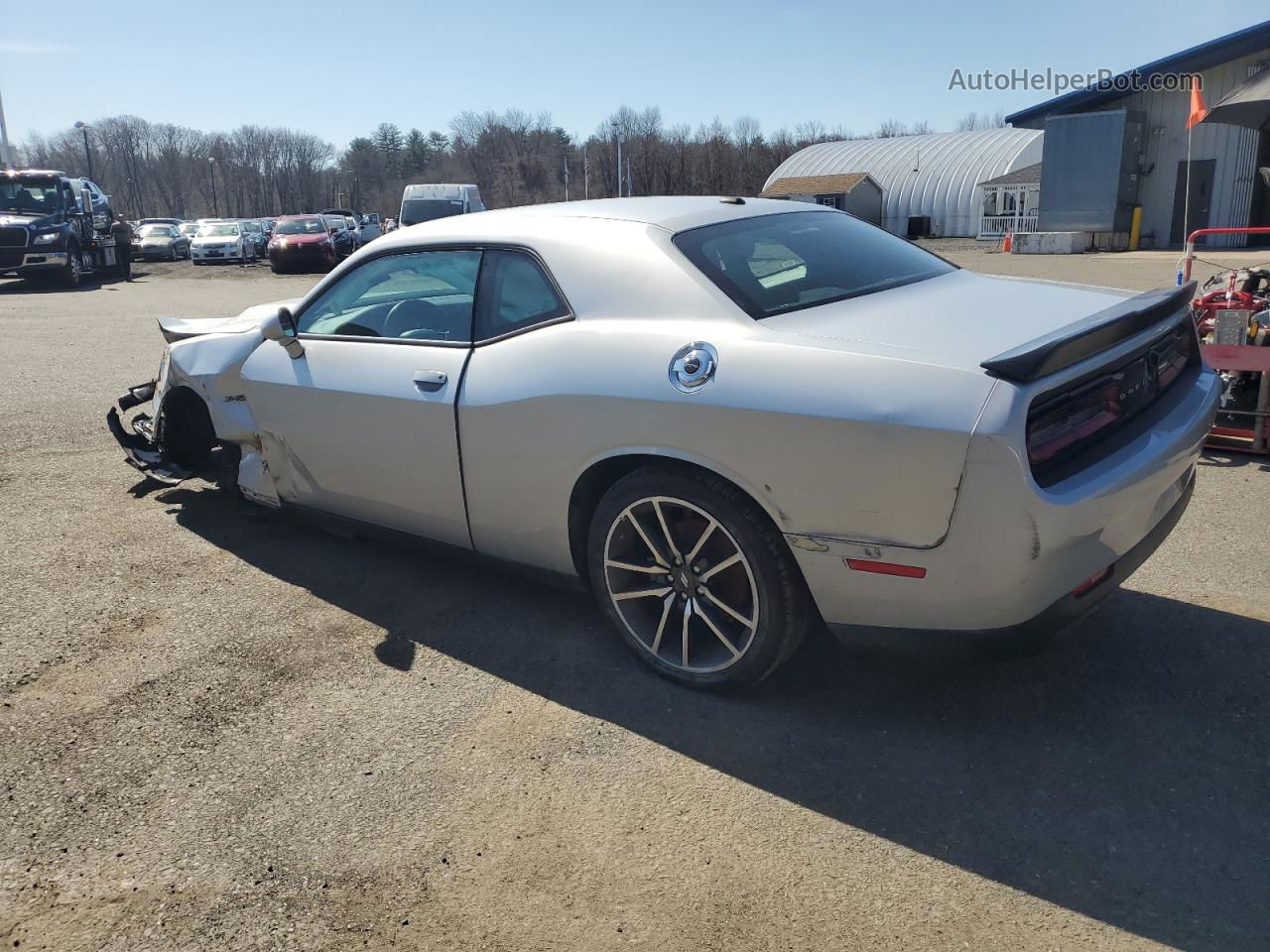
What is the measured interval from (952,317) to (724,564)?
3.37ft

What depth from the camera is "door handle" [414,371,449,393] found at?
3.52 meters

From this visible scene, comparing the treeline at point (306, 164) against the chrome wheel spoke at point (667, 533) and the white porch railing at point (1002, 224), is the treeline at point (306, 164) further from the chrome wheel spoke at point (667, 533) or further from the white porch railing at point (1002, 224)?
the chrome wheel spoke at point (667, 533)

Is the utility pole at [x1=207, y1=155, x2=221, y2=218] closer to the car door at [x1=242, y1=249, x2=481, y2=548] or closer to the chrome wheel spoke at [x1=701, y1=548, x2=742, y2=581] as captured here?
the car door at [x1=242, y1=249, x2=481, y2=548]

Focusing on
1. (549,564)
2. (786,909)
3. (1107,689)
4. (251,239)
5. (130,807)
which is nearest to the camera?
(786,909)

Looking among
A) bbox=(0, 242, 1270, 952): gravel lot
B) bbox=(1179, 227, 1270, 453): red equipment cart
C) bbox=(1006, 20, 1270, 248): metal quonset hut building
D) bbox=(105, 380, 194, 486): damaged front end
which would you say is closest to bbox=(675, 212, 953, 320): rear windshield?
bbox=(0, 242, 1270, 952): gravel lot

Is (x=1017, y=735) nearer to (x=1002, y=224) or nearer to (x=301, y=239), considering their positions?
(x=301, y=239)

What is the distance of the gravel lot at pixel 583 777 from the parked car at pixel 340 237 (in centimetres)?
2590

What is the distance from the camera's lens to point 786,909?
87.6 inches

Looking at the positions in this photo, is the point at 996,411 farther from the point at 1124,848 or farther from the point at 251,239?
the point at 251,239

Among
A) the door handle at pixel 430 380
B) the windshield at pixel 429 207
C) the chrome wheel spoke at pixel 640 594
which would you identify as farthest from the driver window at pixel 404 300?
the windshield at pixel 429 207

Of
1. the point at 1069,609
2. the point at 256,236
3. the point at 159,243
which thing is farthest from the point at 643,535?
the point at 159,243

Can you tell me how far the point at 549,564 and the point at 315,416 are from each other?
1.31 metres

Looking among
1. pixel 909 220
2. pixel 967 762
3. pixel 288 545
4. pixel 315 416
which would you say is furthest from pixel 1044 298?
pixel 909 220

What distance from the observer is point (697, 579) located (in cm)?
305
